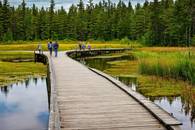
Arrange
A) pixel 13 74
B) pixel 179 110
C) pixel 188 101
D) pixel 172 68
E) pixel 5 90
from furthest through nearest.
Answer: pixel 13 74 < pixel 5 90 < pixel 172 68 < pixel 188 101 < pixel 179 110

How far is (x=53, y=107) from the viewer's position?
11.0 metres

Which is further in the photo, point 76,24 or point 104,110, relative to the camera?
point 76,24

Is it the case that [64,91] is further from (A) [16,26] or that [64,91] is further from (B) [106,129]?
(A) [16,26]

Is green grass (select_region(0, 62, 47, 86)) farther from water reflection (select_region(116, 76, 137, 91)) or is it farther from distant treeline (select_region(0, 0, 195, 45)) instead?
distant treeline (select_region(0, 0, 195, 45))

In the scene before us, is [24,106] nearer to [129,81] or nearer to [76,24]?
[129,81]

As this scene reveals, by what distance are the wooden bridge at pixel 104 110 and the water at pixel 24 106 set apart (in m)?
1.54

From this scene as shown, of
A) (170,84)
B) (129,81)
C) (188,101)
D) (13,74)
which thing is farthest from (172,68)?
(13,74)

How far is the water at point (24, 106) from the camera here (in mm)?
14367

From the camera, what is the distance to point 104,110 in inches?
446

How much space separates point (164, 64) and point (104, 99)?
10.3 meters

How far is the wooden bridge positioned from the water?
1.54m

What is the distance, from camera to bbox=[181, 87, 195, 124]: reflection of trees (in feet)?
46.4

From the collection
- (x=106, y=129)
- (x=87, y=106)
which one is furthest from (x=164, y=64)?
(x=106, y=129)

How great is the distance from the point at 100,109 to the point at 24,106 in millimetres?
7292
